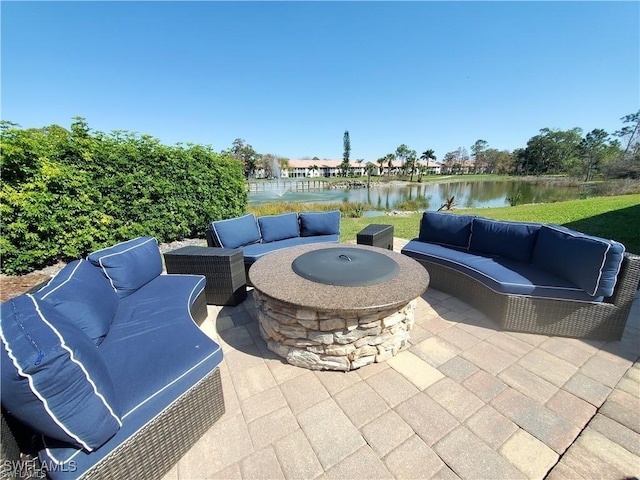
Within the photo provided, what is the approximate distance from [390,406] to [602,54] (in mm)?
7406

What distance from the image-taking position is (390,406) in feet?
5.60

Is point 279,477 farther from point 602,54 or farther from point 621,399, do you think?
point 602,54

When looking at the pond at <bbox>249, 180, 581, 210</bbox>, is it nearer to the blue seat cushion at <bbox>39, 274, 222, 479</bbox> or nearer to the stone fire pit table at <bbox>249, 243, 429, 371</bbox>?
the stone fire pit table at <bbox>249, 243, 429, 371</bbox>

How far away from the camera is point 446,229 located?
3.72 metres

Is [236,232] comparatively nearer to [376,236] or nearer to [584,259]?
[376,236]

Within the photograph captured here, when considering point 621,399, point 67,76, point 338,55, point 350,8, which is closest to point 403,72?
point 338,55

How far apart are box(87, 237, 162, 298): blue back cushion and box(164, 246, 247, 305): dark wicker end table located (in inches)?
10.6

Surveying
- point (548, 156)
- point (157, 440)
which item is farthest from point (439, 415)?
point (548, 156)

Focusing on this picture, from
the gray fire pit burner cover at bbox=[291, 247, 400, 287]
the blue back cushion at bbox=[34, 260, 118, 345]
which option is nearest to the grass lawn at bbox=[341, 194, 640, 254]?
the gray fire pit burner cover at bbox=[291, 247, 400, 287]

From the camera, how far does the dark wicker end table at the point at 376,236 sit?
12.9 feet

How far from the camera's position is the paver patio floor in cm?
134

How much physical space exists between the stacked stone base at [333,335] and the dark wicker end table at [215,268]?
1015 mm

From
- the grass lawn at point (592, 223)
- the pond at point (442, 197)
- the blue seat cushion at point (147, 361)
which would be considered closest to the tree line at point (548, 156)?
the pond at point (442, 197)

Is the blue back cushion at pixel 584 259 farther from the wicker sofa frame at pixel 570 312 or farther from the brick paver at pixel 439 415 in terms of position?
the brick paver at pixel 439 415
